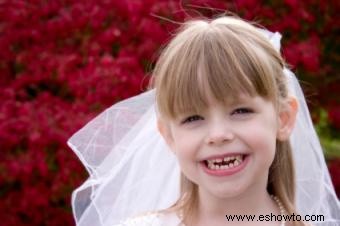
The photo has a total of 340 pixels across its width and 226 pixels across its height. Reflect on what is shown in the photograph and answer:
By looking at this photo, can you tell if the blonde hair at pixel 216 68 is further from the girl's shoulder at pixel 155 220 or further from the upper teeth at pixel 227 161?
the girl's shoulder at pixel 155 220

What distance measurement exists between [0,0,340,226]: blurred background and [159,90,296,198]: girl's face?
47.1 inches

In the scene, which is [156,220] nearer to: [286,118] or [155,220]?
[155,220]

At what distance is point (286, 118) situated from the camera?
6.77 ft

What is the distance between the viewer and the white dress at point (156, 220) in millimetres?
Result: 2078

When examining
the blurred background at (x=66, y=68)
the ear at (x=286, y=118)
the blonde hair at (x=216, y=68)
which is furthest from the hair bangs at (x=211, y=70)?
the blurred background at (x=66, y=68)

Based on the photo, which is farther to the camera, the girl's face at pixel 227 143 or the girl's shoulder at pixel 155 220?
the girl's shoulder at pixel 155 220

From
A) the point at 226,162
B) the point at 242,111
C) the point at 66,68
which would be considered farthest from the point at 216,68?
the point at 66,68

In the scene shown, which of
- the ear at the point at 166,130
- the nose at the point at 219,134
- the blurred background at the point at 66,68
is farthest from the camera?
the blurred background at the point at 66,68

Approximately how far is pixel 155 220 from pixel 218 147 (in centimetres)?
32

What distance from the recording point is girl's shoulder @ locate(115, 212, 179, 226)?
6.82 feet

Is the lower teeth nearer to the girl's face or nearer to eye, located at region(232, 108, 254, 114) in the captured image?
the girl's face

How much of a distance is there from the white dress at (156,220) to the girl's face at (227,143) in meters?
0.17

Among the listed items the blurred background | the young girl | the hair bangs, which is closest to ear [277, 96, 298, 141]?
the young girl

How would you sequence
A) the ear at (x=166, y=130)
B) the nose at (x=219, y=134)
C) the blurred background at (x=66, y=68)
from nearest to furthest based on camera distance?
1. the nose at (x=219, y=134)
2. the ear at (x=166, y=130)
3. the blurred background at (x=66, y=68)
